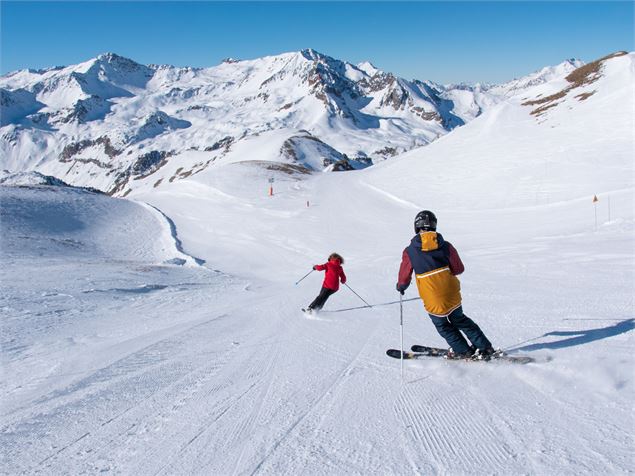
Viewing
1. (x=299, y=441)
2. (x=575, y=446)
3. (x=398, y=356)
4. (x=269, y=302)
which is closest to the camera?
(x=575, y=446)

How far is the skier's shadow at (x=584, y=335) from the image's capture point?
5883 mm

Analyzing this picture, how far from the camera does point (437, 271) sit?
536 centimetres

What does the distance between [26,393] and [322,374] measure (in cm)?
355

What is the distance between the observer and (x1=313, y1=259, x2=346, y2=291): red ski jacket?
9773 mm

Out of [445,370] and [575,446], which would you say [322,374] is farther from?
[575,446]

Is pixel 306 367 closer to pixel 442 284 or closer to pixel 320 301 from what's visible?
pixel 442 284

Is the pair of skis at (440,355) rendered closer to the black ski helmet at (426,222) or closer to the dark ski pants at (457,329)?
the dark ski pants at (457,329)

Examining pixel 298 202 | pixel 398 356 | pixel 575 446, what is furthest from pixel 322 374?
pixel 298 202

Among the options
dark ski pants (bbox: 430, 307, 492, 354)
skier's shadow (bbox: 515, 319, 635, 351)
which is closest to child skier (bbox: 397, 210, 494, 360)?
dark ski pants (bbox: 430, 307, 492, 354)

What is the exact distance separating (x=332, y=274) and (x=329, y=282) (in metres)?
0.20

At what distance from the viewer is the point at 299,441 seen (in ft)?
12.6

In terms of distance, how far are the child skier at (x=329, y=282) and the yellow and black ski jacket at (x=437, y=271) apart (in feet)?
14.3

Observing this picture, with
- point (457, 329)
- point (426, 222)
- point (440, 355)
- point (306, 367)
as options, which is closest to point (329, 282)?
point (306, 367)

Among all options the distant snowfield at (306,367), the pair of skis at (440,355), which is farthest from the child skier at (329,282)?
the pair of skis at (440,355)
